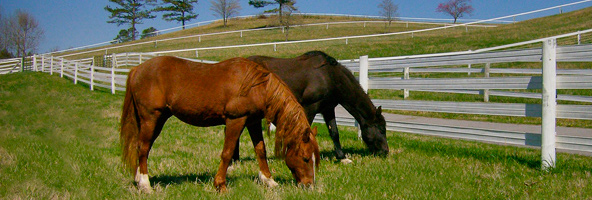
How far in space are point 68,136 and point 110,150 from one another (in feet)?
13.3

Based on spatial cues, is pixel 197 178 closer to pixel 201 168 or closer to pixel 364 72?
pixel 201 168

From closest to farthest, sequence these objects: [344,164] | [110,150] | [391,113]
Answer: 1. [344,164]
2. [110,150]
3. [391,113]

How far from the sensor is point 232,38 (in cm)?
4584

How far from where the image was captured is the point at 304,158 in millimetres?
4273

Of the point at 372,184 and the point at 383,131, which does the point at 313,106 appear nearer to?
the point at 383,131

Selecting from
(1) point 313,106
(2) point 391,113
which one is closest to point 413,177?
(1) point 313,106

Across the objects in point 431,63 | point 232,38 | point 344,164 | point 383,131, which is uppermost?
point 232,38

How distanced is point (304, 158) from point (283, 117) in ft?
1.51

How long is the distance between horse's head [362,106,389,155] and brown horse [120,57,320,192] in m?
2.17

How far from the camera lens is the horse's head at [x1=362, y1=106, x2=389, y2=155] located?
247 inches

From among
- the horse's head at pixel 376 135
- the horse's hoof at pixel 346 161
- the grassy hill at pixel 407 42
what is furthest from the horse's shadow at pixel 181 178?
the grassy hill at pixel 407 42

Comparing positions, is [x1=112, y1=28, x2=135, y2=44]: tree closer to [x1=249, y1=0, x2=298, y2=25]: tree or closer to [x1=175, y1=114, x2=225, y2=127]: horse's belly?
[x1=249, y1=0, x2=298, y2=25]: tree

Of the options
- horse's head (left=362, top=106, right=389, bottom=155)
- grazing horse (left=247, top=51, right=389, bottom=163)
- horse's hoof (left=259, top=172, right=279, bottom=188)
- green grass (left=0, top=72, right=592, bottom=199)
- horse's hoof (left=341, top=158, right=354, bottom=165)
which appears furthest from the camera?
horse's head (left=362, top=106, right=389, bottom=155)

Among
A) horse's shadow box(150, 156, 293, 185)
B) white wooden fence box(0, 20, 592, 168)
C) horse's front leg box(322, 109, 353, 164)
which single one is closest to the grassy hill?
white wooden fence box(0, 20, 592, 168)
